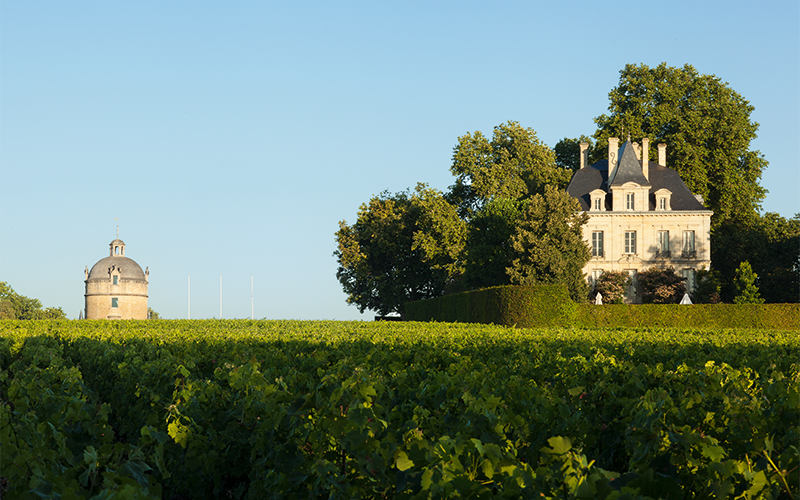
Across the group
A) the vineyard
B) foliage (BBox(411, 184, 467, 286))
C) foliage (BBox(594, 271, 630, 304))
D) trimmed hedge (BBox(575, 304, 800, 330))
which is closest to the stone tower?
foliage (BBox(411, 184, 467, 286))

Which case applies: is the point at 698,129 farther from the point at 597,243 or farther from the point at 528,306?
the point at 528,306

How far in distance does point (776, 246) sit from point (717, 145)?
1022 cm

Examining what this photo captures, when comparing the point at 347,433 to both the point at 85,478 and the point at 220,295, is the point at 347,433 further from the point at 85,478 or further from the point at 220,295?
the point at 220,295

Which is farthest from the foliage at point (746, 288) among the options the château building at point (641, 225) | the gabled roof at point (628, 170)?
the gabled roof at point (628, 170)

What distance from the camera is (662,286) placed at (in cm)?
5309

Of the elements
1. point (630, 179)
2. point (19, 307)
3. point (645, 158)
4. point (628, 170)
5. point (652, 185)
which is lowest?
point (19, 307)

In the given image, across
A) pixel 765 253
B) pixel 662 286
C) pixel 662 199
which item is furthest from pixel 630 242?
pixel 765 253

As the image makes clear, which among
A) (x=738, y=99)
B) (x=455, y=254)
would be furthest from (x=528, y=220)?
(x=738, y=99)

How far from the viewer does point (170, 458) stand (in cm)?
630

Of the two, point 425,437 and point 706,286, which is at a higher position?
point 706,286

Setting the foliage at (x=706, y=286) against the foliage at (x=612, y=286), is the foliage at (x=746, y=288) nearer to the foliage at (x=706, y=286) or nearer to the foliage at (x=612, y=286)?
the foliage at (x=706, y=286)

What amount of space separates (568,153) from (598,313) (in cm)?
3480

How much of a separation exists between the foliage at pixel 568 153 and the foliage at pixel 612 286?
15350 mm

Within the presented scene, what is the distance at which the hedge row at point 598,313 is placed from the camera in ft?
113
